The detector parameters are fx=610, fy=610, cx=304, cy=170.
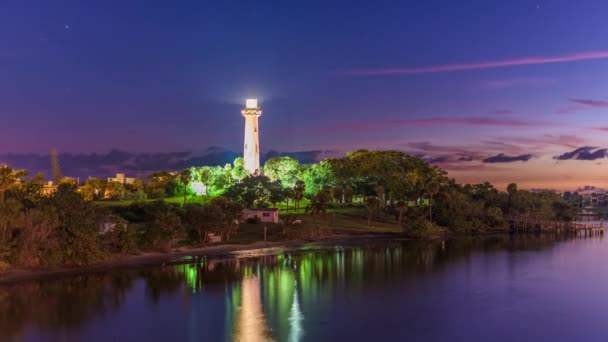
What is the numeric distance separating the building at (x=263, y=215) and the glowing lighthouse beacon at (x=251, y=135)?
33251 mm

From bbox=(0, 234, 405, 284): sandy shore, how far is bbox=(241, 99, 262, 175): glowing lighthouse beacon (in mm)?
40707

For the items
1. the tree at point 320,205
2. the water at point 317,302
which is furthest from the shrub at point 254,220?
the water at point 317,302

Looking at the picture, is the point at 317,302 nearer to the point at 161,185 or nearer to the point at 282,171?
the point at 282,171

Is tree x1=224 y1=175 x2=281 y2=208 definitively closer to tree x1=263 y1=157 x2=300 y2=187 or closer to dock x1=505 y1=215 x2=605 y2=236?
tree x1=263 y1=157 x2=300 y2=187

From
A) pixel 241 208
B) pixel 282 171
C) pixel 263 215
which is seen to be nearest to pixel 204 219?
pixel 241 208

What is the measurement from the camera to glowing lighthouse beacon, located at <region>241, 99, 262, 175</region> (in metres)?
127

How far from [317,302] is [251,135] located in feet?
273

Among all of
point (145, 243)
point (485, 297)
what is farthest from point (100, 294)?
point (485, 297)

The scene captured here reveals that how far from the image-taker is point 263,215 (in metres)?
92.4

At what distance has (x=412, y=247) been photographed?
287 feet

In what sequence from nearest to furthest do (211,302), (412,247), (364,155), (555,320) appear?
(555,320)
(211,302)
(412,247)
(364,155)

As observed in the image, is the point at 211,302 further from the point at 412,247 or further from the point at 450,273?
the point at 412,247

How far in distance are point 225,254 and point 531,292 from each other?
111 ft

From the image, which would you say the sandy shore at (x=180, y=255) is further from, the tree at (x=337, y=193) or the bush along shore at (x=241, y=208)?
the tree at (x=337, y=193)
